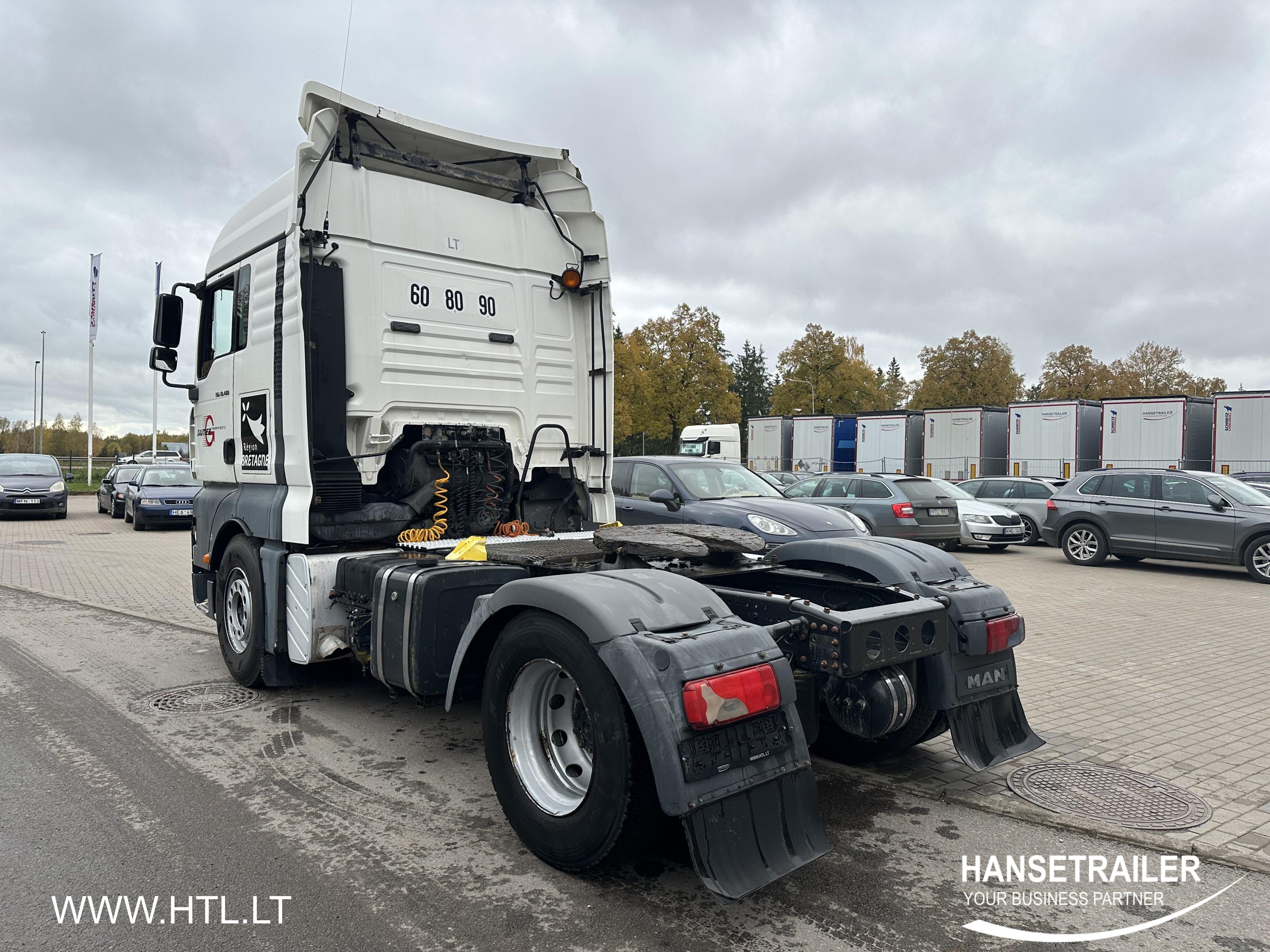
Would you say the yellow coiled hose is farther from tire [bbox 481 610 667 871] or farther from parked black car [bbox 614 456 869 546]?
parked black car [bbox 614 456 869 546]

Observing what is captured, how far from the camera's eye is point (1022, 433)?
2694cm

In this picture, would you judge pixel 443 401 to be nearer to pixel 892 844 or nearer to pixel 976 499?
pixel 892 844

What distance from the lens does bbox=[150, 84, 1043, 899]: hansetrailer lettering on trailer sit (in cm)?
300

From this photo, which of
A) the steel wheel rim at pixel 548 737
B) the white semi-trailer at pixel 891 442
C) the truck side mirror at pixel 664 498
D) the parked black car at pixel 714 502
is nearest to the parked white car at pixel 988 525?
the parked black car at pixel 714 502

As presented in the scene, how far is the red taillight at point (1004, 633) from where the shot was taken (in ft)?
13.2

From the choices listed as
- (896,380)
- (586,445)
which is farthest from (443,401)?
(896,380)

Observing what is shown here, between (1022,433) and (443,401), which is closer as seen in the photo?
(443,401)

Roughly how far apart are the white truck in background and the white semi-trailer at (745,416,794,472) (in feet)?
10.3

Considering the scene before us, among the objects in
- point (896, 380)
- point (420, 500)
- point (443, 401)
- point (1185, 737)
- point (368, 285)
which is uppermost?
point (896, 380)

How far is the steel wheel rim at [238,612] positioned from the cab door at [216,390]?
0.76m

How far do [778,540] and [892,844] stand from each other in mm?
5904

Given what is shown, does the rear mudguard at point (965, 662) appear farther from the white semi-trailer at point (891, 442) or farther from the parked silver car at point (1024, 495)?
the white semi-trailer at point (891, 442)

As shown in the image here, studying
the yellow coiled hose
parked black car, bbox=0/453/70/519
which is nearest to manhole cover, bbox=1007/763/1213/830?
the yellow coiled hose

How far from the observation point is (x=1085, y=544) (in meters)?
14.4
